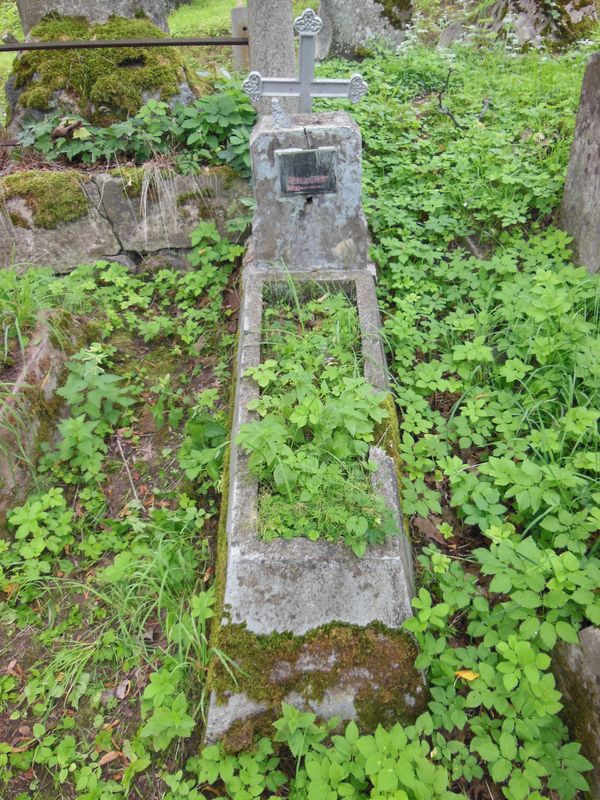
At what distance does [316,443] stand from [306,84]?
2145mm

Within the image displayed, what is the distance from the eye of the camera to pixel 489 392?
2.85 metres

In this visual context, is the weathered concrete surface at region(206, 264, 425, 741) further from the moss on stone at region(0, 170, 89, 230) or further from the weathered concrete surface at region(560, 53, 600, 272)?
the moss on stone at region(0, 170, 89, 230)

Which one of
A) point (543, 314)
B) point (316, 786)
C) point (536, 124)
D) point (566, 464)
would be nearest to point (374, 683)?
point (316, 786)

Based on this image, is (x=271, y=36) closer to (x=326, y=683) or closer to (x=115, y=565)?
(x=115, y=565)

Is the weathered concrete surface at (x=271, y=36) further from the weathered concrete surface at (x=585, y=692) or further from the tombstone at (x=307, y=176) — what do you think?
the weathered concrete surface at (x=585, y=692)

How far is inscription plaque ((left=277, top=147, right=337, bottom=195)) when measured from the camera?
9.97 ft

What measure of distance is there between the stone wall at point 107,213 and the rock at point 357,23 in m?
3.83

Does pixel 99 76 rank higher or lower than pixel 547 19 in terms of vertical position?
lower

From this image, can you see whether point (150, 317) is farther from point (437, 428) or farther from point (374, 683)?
point (374, 683)

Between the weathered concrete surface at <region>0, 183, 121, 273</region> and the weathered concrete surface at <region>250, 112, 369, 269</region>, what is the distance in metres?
1.56

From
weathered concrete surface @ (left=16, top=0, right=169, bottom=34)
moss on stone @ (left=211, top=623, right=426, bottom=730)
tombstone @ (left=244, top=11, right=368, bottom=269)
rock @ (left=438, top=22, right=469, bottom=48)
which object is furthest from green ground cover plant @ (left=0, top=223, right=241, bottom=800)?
rock @ (left=438, top=22, right=469, bottom=48)

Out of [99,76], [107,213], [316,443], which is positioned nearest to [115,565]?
[316,443]

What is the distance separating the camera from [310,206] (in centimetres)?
325

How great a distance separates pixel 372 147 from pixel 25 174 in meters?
2.73
